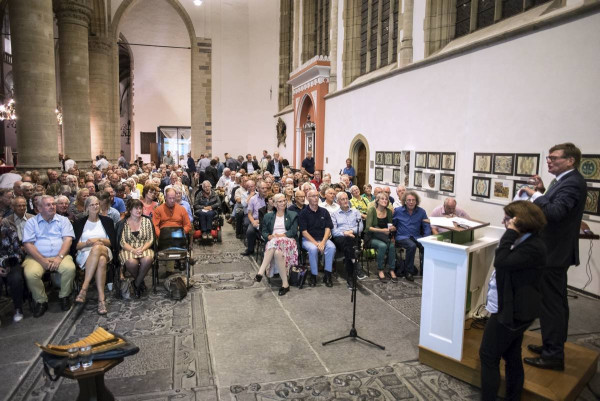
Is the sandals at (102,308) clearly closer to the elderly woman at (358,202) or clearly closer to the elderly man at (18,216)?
the elderly man at (18,216)

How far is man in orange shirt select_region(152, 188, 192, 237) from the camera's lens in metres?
6.09

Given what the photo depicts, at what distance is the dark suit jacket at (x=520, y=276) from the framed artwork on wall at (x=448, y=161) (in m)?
5.49

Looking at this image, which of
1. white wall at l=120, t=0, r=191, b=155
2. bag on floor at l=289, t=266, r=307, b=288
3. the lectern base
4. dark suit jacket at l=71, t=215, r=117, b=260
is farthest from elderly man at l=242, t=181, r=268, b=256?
white wall at l=120, t=0, r=191, b=155

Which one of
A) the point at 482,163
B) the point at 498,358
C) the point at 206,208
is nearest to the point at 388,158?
the point at 482,163

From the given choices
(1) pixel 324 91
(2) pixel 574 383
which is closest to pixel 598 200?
(2) pixel 574 383

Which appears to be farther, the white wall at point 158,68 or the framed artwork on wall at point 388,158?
the white wall at point 158,68

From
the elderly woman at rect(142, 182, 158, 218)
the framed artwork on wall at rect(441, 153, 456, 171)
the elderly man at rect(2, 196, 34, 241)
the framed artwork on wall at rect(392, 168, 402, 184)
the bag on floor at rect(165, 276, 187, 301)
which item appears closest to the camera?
the elderly man at rect(2, 196, 34, 241)

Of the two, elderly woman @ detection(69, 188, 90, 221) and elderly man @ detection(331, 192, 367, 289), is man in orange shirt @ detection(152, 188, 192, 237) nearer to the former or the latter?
elderly woman @ detection(69, 188, 90, 221)

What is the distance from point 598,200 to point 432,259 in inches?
120

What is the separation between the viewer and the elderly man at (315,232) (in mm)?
5934

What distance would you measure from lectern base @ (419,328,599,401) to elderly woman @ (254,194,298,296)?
2416 mm

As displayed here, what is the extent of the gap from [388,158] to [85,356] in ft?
28.1

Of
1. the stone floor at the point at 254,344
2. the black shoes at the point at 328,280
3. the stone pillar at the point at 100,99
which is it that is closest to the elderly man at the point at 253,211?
the stone floor at the point at 254,344

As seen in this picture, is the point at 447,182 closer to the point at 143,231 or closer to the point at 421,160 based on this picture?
the point at 421,160
